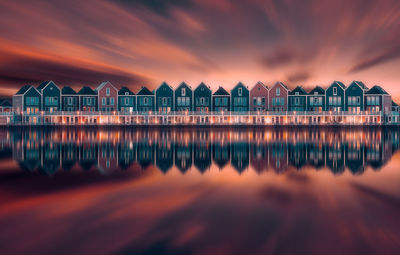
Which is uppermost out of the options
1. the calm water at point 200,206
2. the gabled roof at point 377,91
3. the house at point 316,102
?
the gabled roof at point 377,91

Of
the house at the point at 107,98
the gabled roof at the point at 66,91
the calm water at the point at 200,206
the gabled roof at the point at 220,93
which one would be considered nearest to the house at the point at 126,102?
the house at the point at 107,98

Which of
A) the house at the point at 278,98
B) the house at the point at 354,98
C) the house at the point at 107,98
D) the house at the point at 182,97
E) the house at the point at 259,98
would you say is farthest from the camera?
the house at the point at 107,98

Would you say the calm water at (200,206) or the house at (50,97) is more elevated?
the house at (50,97)

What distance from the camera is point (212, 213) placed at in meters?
12.2

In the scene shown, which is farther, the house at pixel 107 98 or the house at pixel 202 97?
the house at pixel 107 98

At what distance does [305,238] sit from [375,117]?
8405 centimetres

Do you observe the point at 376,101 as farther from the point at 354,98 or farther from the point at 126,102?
the point at 126,102

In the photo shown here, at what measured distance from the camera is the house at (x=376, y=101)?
7838 centimetres

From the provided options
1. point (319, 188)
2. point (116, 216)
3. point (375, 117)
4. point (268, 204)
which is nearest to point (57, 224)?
point (116, 216)

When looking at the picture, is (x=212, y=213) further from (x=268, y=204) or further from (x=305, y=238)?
(x=305, y=238)

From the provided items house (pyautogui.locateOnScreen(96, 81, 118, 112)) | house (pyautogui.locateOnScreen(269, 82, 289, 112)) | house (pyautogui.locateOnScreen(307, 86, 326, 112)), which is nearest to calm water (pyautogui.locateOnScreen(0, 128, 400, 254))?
house (pyautogui.locateOnScreen(269, 82, 289, 112))

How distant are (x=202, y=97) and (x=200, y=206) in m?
68.4

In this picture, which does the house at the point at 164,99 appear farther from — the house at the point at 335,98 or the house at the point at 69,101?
the house at the point at 335,98

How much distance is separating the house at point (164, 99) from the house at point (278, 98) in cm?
2962
